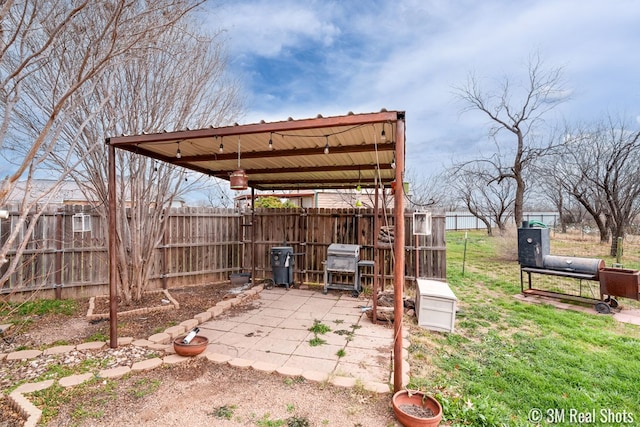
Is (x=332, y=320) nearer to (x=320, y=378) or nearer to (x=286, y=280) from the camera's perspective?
(x=320, y=378)

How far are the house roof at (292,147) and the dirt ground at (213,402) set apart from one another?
215 centimetres

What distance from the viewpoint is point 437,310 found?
12.4 ft

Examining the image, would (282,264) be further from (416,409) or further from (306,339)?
(416,409)

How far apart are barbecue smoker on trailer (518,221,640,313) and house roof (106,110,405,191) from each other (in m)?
2.87

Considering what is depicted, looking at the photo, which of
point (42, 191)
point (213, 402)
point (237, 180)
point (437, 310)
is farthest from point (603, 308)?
point (42, 191)

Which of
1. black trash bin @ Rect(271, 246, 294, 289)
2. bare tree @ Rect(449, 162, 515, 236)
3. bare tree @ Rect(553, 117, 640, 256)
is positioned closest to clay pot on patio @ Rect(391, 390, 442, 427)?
black trash bin @ Rect(271, 246, 294, 289)

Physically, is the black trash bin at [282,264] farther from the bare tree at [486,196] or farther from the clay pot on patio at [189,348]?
the bare tree at [486,196]

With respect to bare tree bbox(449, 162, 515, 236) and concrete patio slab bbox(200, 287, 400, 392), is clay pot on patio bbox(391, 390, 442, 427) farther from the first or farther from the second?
bare tree bbox(449, 162, 515, 236)

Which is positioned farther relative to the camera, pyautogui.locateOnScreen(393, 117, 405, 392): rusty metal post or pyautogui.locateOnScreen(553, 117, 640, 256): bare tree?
pyautogui.locateOnScreen(553, 117, 640, 256): bare tree

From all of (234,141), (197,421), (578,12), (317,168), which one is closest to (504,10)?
(578,12)

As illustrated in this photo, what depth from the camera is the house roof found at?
285 cm

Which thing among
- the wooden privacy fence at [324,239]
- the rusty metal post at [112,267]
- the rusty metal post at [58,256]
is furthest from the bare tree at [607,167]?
the rusty metal post at [58,256]

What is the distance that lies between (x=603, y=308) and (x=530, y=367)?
282cm

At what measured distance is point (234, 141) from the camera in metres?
3.82
